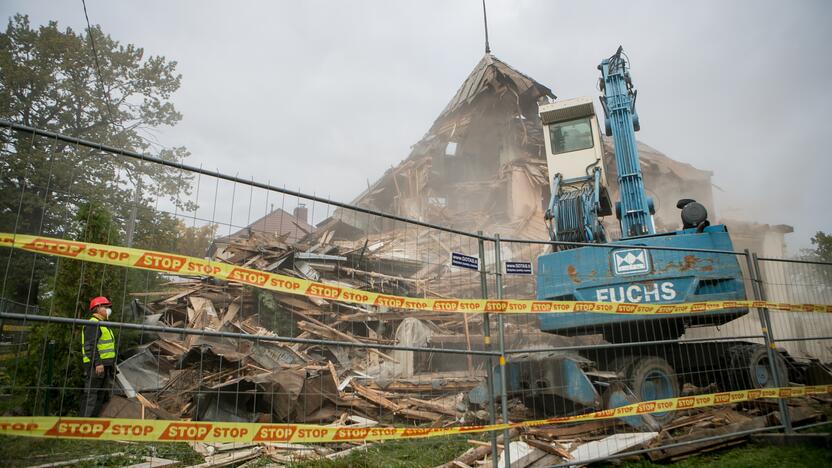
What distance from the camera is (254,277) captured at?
11.6ft

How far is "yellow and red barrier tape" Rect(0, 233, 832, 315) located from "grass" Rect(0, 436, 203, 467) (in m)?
2.40

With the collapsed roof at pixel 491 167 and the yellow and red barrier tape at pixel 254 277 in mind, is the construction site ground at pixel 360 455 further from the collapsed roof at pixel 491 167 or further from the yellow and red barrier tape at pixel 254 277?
the collapsed roof at pixel 491 167

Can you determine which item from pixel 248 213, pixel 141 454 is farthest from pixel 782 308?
pixel 141 454

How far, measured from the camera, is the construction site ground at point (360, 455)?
469 cm

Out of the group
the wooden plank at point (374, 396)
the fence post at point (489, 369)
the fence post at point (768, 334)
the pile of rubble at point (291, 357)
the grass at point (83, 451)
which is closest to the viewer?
the fence post at point (489, 369)

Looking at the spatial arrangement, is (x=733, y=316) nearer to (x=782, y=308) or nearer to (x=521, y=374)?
(x=782, y=308)

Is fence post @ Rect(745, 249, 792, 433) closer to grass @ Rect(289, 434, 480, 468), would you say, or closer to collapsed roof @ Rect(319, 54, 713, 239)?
grass @ Rect(289, 434, 480, 468)

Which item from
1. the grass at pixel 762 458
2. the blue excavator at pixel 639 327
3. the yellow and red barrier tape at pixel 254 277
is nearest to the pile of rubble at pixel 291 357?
the yellow and red barrier tape at pixel 254 277

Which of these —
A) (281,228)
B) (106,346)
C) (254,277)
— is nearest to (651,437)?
(254,277)

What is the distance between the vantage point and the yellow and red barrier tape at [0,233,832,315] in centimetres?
292

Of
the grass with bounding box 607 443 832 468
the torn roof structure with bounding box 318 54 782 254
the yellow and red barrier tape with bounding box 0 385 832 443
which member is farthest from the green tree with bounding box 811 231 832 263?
the yellow and red barrier tape with bounding box 0 385 832 443

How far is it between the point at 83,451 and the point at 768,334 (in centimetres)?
807

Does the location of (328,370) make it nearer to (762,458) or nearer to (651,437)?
(651,437)

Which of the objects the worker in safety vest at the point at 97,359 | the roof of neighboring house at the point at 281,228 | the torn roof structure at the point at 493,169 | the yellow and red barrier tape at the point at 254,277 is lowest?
the worker in safety vest at the point at 97,359
